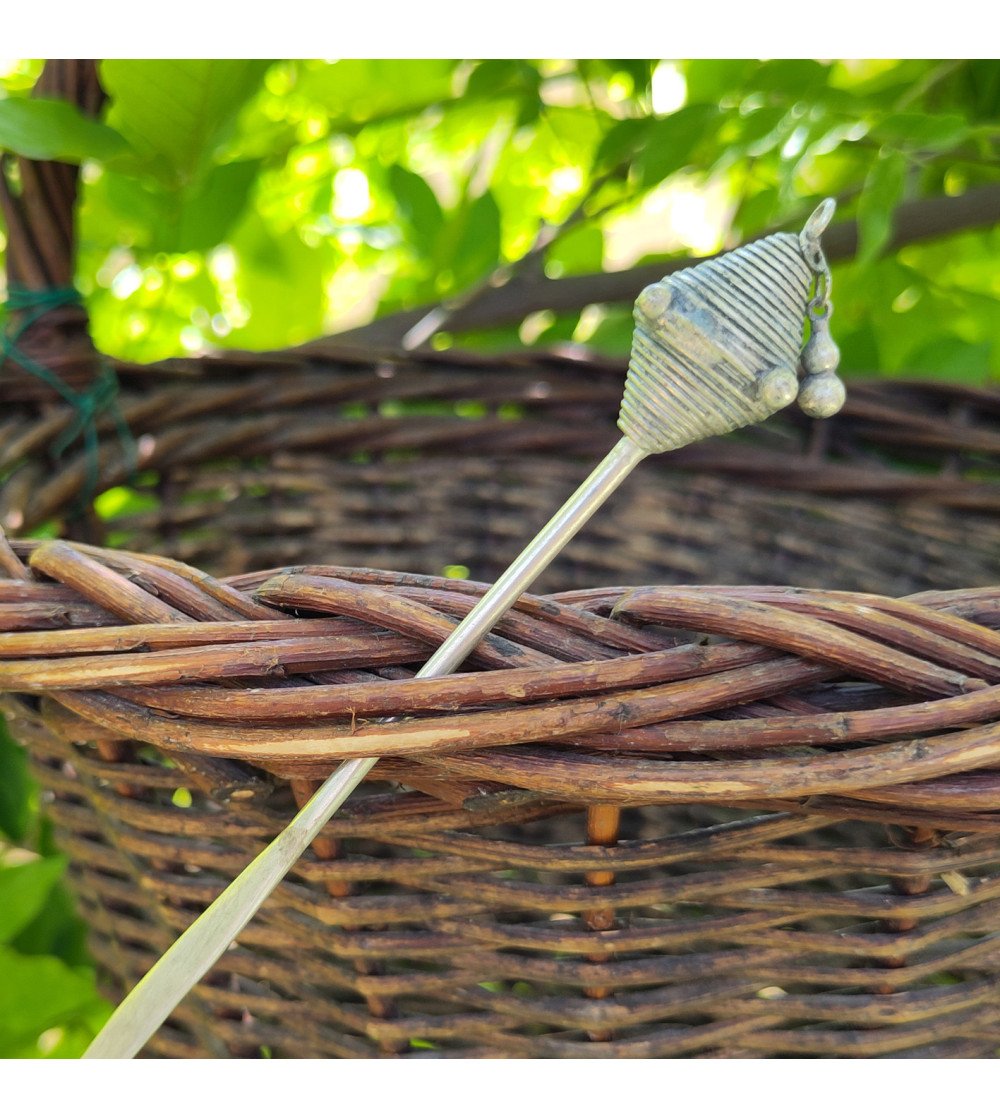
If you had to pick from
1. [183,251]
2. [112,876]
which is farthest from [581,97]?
[112,876]

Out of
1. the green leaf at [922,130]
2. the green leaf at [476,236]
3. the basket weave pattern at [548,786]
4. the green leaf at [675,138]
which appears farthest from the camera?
the green leaf at [476,236]

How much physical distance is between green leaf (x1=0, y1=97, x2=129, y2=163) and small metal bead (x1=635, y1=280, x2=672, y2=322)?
248mm

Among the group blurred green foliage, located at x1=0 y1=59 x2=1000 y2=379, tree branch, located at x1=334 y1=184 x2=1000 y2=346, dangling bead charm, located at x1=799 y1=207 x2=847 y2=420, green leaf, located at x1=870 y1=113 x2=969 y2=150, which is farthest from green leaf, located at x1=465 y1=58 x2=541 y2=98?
dangling bead charm, located at x1=799 y1=207 x2=847 y2=420

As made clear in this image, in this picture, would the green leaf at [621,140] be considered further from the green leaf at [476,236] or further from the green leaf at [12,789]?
the green leaf at [12,789]

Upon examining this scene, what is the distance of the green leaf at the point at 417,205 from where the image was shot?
0.57 m

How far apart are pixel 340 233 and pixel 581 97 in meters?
0.18

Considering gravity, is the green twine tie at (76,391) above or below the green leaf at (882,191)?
below

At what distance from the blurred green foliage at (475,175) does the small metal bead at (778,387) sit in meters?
0.17

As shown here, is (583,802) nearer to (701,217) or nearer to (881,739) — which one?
(881,739)

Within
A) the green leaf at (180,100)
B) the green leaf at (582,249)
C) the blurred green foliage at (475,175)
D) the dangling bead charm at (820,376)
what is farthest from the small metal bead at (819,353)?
the green leaf at (582,249)

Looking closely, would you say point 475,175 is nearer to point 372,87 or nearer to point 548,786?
point 372,87

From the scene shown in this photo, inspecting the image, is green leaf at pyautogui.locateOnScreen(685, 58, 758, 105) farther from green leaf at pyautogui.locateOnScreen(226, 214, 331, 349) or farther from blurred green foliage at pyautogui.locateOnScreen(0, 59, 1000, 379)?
green leaf at pyautogui.locateOnScreen(226, 214, 331, 349)

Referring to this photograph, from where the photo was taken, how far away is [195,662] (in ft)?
0.65

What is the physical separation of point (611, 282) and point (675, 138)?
124 millimetres
